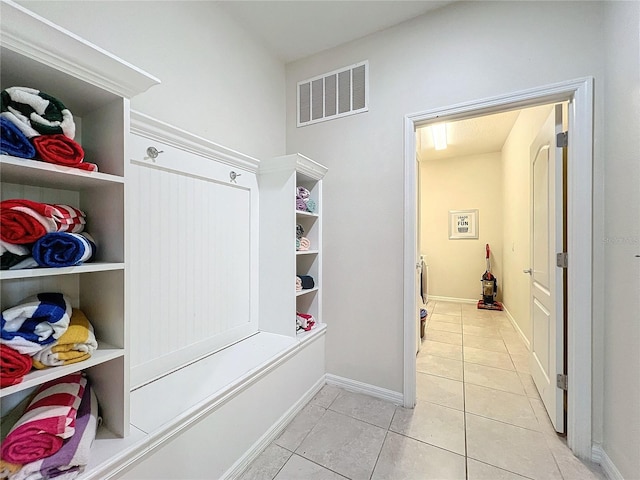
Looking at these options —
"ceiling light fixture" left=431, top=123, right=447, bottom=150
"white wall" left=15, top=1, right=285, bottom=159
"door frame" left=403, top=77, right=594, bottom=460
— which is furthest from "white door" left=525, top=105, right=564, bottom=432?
"white wall" left=15, top=1, right=285, bottom=159

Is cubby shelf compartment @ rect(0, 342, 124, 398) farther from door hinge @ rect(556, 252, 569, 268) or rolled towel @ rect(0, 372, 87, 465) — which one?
door hinge @ rect(556, 252, 569, 268)

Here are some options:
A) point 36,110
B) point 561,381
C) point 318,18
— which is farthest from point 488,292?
point 36,110

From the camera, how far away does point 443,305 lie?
188 inches

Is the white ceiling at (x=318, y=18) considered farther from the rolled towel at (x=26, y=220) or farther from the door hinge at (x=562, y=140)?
the rolled towel at (x=26, y=220)

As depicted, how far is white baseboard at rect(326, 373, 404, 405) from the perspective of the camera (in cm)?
194

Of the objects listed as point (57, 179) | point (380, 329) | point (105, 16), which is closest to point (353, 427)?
point (380, 329)

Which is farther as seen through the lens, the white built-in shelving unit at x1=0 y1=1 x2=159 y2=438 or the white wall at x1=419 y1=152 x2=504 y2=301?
the white wall at x1=419 y1=152 x2=504 y2=301

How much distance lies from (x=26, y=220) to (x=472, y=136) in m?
4.83

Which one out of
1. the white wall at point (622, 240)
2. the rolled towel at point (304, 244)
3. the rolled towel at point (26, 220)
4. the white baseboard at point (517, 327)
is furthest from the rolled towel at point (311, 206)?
the white baseboard at point (517, 327)

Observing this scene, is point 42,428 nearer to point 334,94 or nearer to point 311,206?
point 311,206

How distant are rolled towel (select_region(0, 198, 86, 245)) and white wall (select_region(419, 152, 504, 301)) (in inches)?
192

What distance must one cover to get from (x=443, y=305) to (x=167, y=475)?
473cm

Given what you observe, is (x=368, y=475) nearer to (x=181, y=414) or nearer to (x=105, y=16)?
(x=181, y=414)

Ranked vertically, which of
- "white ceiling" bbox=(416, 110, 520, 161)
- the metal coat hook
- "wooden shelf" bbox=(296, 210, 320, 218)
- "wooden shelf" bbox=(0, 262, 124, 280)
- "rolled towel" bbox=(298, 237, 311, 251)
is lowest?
"wooden shelf" bbox=(0, 262, 124, 280)
